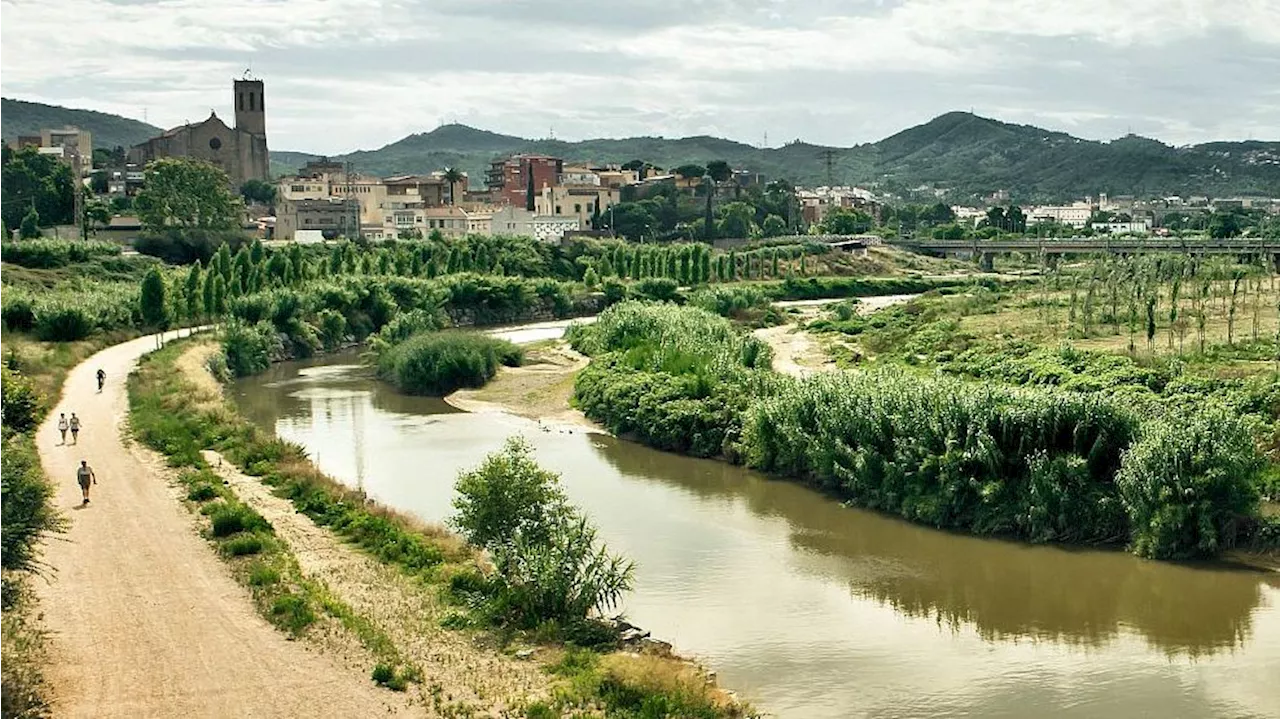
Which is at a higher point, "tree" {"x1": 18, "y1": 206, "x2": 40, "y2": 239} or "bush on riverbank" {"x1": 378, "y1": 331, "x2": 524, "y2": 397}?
"tree" {"x1": 18, "y1": 206, "x2": 40, "y2": 239}

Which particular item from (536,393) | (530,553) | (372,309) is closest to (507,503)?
(530,553)

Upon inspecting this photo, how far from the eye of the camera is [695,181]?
123 meters

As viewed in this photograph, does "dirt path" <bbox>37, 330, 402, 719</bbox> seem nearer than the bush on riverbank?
Yes

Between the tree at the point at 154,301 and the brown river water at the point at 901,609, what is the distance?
79.1 feet

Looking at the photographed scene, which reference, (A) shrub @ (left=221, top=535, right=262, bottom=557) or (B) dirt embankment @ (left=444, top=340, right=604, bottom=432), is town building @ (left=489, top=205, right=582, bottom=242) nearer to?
(B) dirt embankment @ (left=444, top=340, right=604, bottom=432)

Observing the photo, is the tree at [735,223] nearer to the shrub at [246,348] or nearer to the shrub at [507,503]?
the shrub at [246,348]

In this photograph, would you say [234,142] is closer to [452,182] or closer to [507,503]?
[452,182]

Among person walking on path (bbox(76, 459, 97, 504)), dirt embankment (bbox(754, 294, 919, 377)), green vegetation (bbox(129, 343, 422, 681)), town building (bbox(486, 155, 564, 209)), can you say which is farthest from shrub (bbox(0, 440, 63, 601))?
town building (bbox(486, 155, 564, 209))

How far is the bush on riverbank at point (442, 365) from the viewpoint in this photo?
45.6 m

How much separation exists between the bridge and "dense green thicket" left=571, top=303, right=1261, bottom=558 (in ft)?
157

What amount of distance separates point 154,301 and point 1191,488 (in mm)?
39565

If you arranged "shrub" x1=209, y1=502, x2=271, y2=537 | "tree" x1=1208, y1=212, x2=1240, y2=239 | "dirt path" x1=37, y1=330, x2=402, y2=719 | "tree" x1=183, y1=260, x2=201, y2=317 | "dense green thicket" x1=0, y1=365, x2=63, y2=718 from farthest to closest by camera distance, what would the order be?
1. "tree" x1=1208, y1=212, x2=1240, y2=239
2. "tree" x1=183, y1=260, x2=201, y2=317
3. "shrub" x1=209, y1=502, x2=271, y2=537
4. "dirt path" x1=37, y1=330, x2=402, y2=719
5. "dense green thicket" x1=0, y1=365, x2=63, y2=718

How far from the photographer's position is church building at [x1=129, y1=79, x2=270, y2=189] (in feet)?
359

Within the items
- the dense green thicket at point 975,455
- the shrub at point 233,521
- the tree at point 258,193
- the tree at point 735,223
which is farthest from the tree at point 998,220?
the shrub at point 233,521
